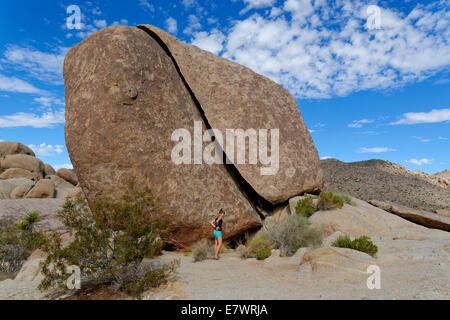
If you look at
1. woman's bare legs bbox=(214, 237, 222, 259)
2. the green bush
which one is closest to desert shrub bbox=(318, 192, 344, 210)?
the green bush

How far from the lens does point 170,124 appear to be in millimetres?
8812

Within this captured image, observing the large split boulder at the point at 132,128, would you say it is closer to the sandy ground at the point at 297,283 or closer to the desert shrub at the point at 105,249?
the sandy ground at the point at 297,283

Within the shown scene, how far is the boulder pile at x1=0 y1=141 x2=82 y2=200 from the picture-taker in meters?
21.2

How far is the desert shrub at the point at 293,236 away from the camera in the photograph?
8.20m

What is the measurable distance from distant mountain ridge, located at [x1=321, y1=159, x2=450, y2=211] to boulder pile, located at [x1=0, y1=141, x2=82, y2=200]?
1974cm

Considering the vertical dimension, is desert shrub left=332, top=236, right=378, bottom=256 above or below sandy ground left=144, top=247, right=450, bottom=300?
above

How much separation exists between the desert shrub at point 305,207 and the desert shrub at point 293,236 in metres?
0.93

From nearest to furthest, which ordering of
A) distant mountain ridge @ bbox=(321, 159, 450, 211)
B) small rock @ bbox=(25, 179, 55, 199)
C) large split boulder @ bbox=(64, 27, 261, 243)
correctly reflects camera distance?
large split boulder @ bbox=(64, 27, 261, 243)
distant mountain ridge @ bbox=(321, 159, 450, 211)
small rock @ bbox=(25, 179, 55, 199)

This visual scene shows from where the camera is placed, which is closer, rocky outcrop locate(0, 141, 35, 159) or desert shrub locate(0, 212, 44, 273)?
desert shrub locate(0, 212, 44, 273)

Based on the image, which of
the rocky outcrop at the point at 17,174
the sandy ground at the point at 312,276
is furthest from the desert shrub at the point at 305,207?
the rocky outcrop at the point at 17,174

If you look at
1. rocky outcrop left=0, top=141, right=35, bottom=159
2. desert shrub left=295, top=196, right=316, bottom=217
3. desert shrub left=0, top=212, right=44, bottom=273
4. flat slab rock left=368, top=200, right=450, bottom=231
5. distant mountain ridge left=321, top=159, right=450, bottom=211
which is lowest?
desert shrub left=0, top=212, right=44, bottom=273

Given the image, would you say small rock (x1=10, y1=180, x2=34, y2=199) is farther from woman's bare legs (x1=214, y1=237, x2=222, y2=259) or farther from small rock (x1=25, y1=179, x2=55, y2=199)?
woman's bare legs (x1=214, y1=237, x2=222, y2=259)

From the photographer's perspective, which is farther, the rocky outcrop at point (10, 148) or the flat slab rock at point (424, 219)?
the rocky outcrop at point (10, 148)

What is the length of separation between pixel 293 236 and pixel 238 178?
9.83ft
